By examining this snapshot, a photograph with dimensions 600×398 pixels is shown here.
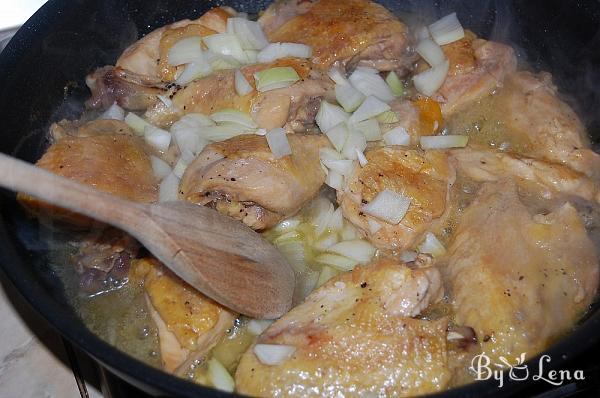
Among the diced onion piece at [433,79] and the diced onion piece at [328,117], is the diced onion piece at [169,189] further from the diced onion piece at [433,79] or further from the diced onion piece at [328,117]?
the diced onion piece at [433,79]

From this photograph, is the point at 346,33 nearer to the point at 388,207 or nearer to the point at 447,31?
the point at 447,31

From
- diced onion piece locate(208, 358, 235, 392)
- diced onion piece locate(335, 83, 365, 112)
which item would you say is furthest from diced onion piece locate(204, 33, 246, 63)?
diced onion piece locate(208, 358, 235, 392)

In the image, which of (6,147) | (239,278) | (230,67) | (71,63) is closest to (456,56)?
(230,67)

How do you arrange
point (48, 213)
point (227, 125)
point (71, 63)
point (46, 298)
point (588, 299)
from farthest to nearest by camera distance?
1. point (71, 63)
2. point (227, 125)
3. point (48, 213)
4. point (588, 299)
5. point (46, 298)

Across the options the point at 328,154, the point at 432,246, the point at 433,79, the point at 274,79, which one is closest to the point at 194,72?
the point at 274,79

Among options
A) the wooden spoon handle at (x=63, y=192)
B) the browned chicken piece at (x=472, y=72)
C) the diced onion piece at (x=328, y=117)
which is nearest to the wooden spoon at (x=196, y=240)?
the wooden spoon handle at (x=63, y=192)

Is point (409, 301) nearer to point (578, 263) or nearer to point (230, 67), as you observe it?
point (578, 263)

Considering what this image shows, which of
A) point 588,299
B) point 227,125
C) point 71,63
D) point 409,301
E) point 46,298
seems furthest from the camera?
point 71,63
